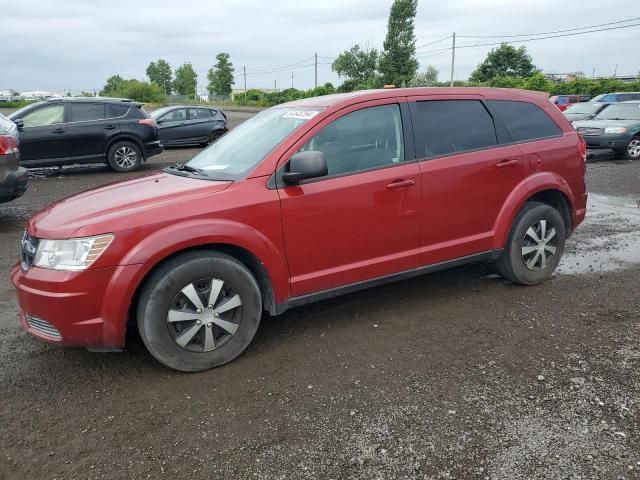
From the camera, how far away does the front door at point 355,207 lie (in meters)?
3.53

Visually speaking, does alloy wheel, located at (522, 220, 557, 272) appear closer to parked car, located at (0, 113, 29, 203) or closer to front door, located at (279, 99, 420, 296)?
front door, located at (279, 99, 420, 296)

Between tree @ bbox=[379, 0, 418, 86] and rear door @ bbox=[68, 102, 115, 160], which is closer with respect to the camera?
rear door @ bbox=[68, 102, 115, 160]

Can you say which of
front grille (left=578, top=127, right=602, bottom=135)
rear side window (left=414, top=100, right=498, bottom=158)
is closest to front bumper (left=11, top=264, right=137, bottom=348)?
rear side window (left=414, top=100, right=498, bottom=158)

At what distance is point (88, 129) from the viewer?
1152 cm

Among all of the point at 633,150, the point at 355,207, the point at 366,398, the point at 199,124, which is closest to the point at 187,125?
the point at 199,124

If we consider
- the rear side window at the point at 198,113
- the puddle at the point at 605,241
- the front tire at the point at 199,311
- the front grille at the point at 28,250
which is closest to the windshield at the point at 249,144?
the front tire at the point at 199,311

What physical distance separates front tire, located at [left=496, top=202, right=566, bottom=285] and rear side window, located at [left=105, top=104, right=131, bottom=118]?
33.2 feet

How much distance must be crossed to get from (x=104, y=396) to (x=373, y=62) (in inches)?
2266

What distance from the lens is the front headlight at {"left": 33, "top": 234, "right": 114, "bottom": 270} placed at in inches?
118

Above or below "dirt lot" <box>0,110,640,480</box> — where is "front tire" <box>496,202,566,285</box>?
above

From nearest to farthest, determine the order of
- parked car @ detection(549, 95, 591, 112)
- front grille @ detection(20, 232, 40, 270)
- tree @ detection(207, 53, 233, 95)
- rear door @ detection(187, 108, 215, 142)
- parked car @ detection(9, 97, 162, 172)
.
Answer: front grille @ detection(20, 232, 40, 270), parked car @ detection(9, 97, 162, 172), rear door @ detection(187, 108, 215, 142), parked car @ detection(549, 95, 591, 112), tree @ detection(207, 53, 233, 95)

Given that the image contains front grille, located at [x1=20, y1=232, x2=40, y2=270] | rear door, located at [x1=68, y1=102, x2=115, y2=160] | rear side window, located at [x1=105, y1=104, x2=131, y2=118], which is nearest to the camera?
front grille, located at [x1=20, y1=232, x2=40, y2=270]

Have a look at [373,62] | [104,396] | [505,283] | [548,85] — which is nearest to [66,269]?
[104,396]

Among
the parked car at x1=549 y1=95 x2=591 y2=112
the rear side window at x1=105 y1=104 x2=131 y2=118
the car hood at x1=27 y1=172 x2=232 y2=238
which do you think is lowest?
the car hood at x1=27 y1=172 x2=232 y2=238
